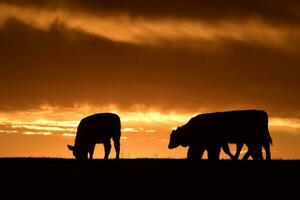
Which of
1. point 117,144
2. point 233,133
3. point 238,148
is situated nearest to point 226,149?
point 238,148

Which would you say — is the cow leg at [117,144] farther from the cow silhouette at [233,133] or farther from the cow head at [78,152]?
the cow silhouette at [233,133]

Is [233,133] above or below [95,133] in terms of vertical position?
below

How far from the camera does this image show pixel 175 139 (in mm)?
35938

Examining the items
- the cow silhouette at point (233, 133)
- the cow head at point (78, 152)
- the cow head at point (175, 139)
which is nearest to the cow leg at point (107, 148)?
the cow head at point (78, 152)

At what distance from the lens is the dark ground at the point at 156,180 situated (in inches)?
674

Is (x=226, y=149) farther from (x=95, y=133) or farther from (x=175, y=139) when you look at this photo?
(x=95, y=133)

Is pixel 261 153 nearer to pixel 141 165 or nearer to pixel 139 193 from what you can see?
pixel 141 165

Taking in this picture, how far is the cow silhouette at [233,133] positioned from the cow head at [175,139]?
2.12m

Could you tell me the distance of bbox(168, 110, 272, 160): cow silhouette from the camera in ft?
106

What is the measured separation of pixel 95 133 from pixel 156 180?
17.1 metres

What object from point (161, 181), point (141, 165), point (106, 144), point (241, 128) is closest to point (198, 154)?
point (241, 128)

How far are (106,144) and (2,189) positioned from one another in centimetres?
1742

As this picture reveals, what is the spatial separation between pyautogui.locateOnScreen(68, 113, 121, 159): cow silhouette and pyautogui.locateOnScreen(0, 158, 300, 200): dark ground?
418 inches

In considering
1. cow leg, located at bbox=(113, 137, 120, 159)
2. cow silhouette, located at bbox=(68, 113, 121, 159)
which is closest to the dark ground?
cow leg, located at bbox=(113, 137, 120, 159)
